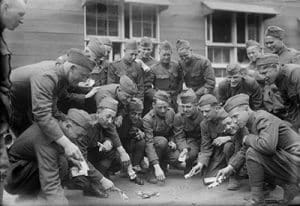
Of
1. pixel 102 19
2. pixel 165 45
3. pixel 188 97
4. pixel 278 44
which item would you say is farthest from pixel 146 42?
pixel 278 44

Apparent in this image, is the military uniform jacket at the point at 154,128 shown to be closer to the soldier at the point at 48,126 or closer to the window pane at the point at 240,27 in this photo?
the soldier at the point at 48,126

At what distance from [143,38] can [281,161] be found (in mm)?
1754

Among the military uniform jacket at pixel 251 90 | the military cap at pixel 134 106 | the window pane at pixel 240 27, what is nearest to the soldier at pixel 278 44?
the military uniform jacket at pixel 251 90

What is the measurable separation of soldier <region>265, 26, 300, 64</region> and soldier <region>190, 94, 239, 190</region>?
2.98ft

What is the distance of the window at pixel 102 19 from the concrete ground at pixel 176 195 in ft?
4.27

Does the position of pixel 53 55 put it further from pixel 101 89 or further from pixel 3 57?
pixel 3 57

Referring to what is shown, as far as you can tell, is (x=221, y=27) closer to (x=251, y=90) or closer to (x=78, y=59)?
(x=251, y=90)

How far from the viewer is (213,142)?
3615 mm

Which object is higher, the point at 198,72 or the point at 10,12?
the point at 10,12

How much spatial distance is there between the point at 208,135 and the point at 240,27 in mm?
1471

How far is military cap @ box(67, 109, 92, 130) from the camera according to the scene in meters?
2.90

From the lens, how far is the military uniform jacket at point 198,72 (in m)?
4.19

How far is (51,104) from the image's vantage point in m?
2.65

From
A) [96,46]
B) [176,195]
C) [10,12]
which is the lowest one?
[176,195]
